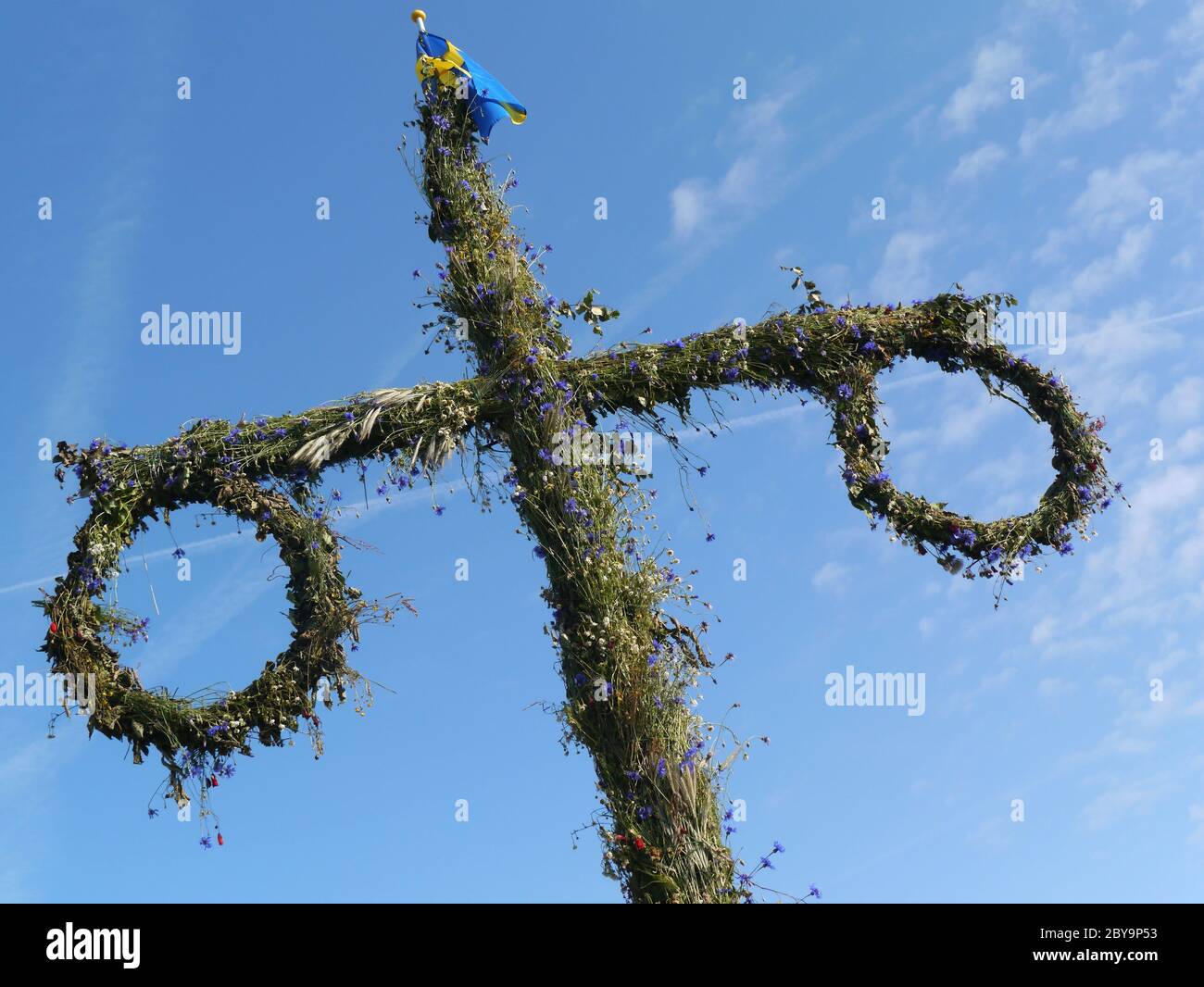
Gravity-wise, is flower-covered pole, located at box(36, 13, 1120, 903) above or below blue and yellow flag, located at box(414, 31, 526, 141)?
below

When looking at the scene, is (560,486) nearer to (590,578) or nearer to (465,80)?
(590,578)

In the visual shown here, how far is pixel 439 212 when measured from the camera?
23.9 ft

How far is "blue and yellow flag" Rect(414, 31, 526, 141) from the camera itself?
756 cm

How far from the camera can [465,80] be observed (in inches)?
299

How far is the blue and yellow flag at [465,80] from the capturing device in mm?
7562

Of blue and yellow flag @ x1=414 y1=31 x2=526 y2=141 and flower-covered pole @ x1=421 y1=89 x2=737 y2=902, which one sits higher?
blue and yellow flag @ x1=414 y1=31 x2=526 y2=141

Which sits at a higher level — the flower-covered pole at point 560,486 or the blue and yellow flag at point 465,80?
the blue and yellow flag at point 465,80

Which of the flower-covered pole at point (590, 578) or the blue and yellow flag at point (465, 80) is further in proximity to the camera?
the blue and yellow flag at point (465, 80)

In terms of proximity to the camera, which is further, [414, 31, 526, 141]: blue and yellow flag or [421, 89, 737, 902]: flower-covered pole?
[414, 31, 526, 141]: blue and yellow flag

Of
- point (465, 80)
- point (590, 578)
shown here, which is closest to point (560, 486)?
point (590, 578)

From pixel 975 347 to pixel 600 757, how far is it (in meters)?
3.72
